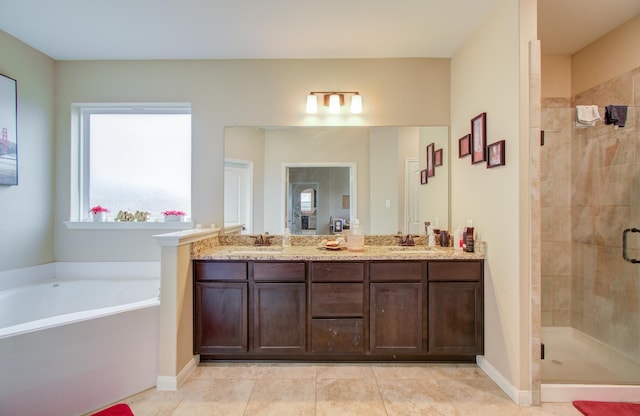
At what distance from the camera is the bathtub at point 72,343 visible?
1561 mm

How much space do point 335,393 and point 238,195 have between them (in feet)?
5.91

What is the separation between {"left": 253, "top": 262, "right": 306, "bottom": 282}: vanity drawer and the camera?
228cm

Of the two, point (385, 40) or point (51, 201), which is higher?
point (385, 40)

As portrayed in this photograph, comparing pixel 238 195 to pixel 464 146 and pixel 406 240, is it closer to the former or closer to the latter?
pixel 406 240

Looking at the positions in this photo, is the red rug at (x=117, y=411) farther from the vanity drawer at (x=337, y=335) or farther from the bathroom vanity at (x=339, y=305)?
the vanity drawer at (x=337, y=335)

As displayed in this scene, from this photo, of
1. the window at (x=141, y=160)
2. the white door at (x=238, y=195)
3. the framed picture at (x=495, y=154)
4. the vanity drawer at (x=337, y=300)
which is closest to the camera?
the framed picture at (x=495, y=154)

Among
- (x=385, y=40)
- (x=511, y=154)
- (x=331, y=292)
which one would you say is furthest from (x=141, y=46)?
(x=511, y=154)

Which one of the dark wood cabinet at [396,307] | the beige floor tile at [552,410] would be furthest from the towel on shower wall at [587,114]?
the beige floor tile at [552,410]

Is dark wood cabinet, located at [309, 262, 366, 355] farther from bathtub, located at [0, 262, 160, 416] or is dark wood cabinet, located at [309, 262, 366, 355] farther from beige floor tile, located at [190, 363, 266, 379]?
bathtub, located at [0, 262, 160, 416]

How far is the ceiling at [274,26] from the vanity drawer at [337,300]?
6.44 feet

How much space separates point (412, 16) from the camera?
7.18ft

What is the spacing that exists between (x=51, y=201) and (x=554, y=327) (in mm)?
4717

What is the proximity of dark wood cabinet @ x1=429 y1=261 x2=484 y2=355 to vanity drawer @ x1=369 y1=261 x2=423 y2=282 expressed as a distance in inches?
4.4

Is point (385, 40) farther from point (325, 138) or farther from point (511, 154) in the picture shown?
point (511, 154)
